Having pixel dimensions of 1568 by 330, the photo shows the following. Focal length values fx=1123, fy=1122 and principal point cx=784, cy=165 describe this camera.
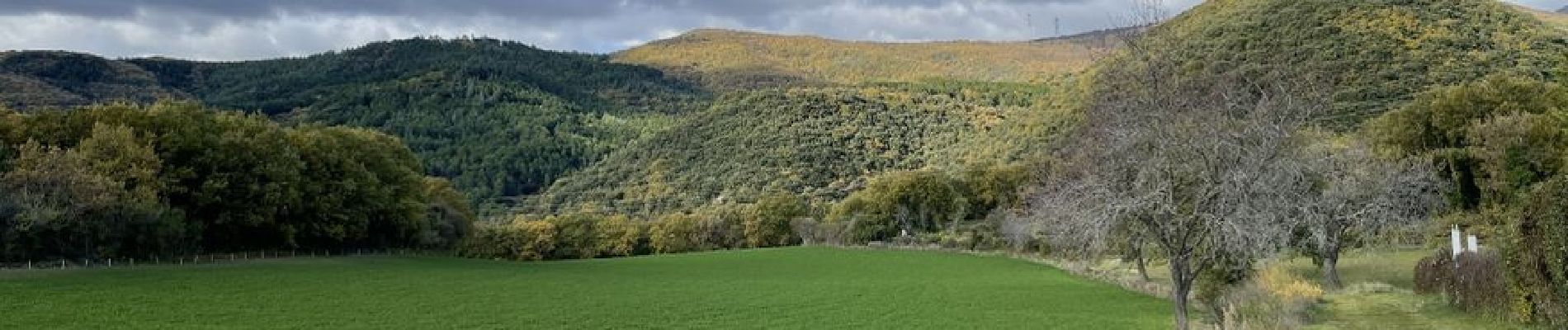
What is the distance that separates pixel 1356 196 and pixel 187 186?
50.5m

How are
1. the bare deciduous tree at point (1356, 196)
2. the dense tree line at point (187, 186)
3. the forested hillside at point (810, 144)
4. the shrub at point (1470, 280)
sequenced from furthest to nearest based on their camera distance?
the forested hillside at point (810, 144) < the dense tree line at point (187, 186) < the bare deciduous tree at point (1356, 196) < the shrub at point (1470, 280)

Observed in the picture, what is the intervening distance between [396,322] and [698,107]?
164 metres

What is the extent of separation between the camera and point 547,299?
39.2 metres

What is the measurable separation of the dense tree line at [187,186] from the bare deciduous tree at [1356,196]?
146 ft

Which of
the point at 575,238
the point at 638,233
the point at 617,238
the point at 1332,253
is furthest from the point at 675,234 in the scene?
the point at 1332,253

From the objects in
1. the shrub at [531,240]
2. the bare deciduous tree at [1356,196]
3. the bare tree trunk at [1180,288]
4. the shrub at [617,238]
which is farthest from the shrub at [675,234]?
the bare tree trunk at [1180,288]

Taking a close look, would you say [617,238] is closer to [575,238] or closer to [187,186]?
[575,238]

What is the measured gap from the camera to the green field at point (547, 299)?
97.2 ft

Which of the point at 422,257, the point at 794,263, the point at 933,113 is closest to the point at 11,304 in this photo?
the point at 422,257

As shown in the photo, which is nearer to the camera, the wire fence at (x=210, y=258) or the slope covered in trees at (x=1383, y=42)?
the wire fence at (x=210, y=258)

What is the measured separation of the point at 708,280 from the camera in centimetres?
5134

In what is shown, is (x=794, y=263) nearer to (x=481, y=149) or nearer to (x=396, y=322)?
(x=396, y=322)

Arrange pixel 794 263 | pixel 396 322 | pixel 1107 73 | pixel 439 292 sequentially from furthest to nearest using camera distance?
pixel 794 263 < pixel 439 292 < pixel 396 322 < pixel 1107 73

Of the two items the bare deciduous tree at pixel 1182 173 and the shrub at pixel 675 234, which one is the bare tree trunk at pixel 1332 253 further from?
the shrub at pixel 675 234
